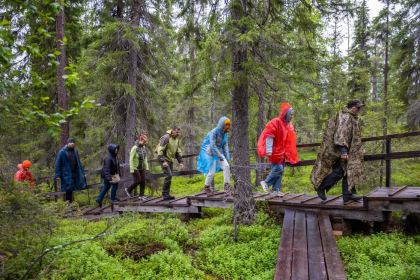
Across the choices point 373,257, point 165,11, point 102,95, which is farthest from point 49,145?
point 373,257

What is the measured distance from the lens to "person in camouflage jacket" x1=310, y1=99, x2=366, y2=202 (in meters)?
5.64

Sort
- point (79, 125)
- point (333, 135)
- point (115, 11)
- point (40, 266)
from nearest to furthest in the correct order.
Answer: point (40, 266), point (333, 135), point (115, 11), point (79, 125)

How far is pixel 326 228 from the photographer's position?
Result: 5.16 m

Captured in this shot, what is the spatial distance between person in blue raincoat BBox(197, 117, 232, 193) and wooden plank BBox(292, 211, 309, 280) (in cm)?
227

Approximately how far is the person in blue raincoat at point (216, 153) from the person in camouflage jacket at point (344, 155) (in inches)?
95.2

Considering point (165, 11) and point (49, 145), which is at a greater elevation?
point (165, 11)

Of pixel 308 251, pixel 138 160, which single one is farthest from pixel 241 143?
pixel 138 160

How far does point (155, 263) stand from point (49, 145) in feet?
39.7

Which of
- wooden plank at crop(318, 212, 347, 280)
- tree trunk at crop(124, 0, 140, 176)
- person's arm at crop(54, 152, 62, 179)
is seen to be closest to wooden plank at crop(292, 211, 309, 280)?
wooden plank at crop(318, 212, 347, 280)

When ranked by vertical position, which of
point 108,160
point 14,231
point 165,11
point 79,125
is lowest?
point 14,231

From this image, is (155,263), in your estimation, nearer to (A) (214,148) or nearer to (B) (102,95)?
(A) (214,148)

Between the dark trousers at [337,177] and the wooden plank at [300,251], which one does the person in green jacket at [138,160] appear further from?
the dark trousers at [337,177]

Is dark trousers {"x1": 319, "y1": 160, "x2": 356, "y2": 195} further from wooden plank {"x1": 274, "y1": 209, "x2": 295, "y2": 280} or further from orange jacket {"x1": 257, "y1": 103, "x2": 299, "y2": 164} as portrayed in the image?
orange jacket {"x1": 257, "y1": 103, "x2": 299, "y2": 164}

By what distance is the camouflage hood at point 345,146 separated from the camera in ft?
18.5
